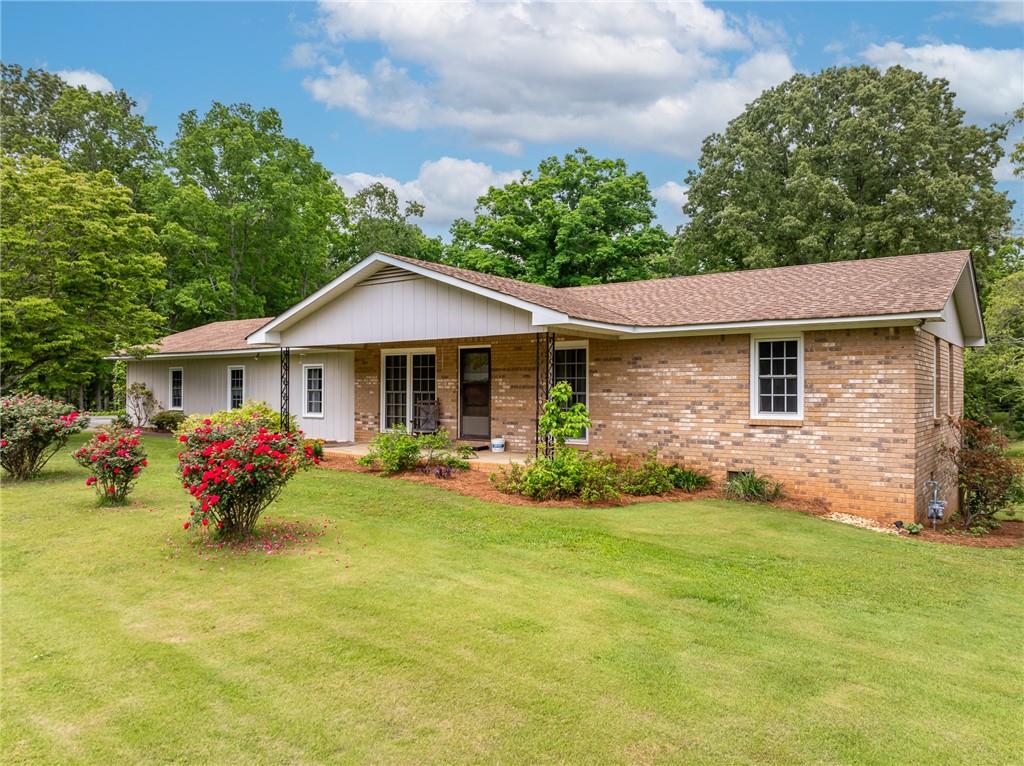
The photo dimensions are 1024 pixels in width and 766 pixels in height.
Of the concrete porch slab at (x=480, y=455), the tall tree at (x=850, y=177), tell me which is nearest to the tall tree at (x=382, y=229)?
the tall tree at (x=850, y=177)

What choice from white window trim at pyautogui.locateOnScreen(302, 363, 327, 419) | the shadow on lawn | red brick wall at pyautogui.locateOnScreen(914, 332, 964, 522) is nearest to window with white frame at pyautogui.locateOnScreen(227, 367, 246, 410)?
white window trim at pyautogui.locateOnScreen(302, 363, 327, 419)

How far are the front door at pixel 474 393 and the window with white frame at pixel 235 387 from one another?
28.0 ft

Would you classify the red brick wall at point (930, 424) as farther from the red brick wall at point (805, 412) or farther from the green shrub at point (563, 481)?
the green shrub at point (563, 481)

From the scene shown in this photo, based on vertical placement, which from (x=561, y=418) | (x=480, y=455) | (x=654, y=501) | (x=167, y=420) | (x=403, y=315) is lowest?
(x=654, y=501)

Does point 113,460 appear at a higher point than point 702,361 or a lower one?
lower

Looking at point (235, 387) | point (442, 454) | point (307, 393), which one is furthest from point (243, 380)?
point (442, 454)

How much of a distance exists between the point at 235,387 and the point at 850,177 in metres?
25.0

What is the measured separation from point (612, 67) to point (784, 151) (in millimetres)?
17602

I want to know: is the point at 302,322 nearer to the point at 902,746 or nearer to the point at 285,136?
the point at 902,746

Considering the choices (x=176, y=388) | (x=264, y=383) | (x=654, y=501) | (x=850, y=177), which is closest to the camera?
(x=654, y=501)

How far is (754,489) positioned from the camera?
10.0 metres

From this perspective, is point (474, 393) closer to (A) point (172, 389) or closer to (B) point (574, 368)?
(B) point (574, 368)

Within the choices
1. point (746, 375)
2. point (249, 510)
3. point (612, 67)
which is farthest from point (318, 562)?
point (612, 67)

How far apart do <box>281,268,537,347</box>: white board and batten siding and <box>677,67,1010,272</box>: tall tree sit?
1736 cm
